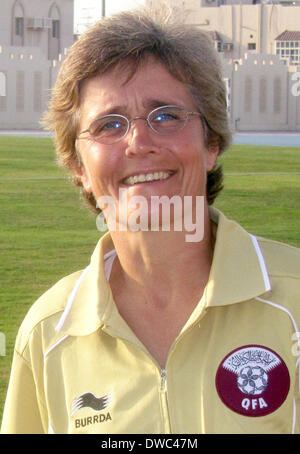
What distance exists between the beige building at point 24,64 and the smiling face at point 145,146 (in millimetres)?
29030

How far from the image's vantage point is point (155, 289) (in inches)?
77.1

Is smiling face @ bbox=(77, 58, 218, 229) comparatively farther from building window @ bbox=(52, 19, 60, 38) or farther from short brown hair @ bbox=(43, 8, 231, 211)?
building window @ bbox=(52, 19, 60, 38)

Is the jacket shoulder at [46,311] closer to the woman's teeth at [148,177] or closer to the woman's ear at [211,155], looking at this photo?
the woman's teeth at [148,177]

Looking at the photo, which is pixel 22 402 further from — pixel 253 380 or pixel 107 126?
pixel 107 126

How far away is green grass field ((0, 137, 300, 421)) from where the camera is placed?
6.52m

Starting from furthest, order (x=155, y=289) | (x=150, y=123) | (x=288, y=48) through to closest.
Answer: (x=288, y=48) < (x=155, y=289) < (x=150, y=123)

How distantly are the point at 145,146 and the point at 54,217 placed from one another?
26.2 feet

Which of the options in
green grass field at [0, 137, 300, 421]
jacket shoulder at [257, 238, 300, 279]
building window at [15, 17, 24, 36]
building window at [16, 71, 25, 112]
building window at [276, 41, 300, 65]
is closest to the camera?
jacket shoulder at [257, 238, 300, 279]

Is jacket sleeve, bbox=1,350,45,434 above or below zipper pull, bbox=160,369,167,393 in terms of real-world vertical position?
below

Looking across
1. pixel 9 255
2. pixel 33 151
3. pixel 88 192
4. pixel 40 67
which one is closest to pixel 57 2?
pixel 40 67

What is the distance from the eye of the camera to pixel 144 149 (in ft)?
6.04
